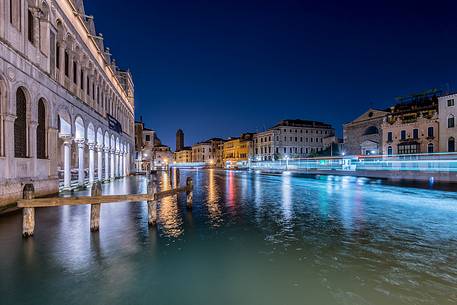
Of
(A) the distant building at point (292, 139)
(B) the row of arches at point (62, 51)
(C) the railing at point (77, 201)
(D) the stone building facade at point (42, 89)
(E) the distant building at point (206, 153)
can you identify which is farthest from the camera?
(E) the distant building at point (206, 153)

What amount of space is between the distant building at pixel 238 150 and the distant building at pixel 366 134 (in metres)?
41.3

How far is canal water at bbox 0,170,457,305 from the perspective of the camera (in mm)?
4859

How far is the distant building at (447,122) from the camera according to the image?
1789 inches

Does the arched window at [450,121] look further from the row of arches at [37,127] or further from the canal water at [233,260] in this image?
the row of arches at [37,127]

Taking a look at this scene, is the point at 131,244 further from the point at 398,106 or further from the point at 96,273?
the point at 398,106

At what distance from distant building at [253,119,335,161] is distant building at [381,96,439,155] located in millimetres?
35305

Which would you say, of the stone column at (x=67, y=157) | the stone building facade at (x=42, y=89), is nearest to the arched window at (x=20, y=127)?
the stone building facade at (x=42, y=89)

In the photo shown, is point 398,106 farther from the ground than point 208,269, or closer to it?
farther from the ground

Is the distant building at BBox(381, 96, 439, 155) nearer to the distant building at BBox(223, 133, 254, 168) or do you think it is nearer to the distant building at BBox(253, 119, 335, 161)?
the distant building at BBox(253, 119, 335, 161)

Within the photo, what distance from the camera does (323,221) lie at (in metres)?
10.5

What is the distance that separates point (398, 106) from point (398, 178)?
3118 cm

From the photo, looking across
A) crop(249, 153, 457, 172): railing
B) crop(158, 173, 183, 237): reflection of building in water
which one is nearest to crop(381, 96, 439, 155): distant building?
crop(249, 153, 457, 172): railing

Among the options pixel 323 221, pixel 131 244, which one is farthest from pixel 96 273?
pixel 323 221

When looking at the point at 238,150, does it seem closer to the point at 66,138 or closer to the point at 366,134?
the point at 366,134
